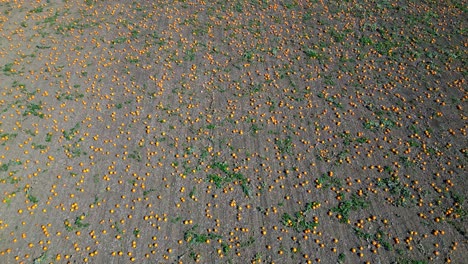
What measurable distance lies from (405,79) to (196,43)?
17.2ft

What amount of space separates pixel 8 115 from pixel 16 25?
3745 millimetres

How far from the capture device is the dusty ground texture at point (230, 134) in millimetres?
5809

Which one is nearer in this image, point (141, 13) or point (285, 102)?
point (285, 102)

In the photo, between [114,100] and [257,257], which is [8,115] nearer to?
[114,100]

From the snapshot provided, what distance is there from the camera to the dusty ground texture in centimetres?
581

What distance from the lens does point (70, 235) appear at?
5723 mm

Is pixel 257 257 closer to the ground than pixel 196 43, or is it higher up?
closer to the ground

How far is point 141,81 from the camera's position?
334 inches

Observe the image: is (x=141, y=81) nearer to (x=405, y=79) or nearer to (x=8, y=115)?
(x=8, y=115)

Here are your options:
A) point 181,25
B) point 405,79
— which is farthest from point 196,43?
point 405,79

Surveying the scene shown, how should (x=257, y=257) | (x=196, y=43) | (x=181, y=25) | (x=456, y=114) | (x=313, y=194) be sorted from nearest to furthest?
(x=257, y=257) → (x=313, y=194) → (x=456, y=114) → (x=196, y=43) → (x=181, y=25)

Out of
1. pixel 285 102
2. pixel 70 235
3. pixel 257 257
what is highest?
pixel 285 102

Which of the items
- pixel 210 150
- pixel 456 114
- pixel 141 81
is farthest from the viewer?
pixel 141 81

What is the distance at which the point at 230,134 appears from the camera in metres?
7.41
